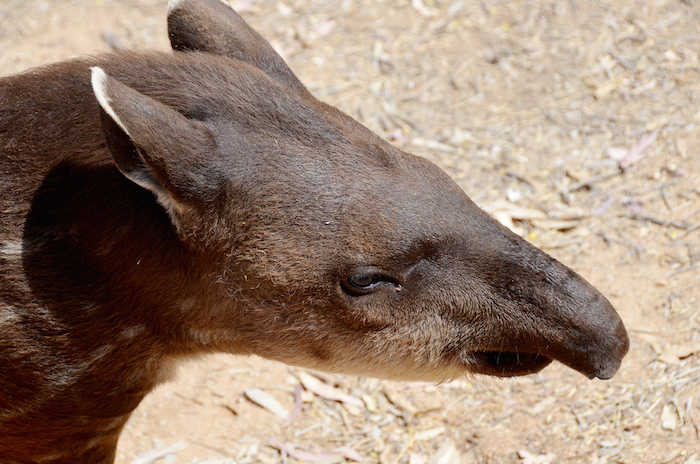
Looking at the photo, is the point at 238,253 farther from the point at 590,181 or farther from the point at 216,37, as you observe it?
the point at 590,181

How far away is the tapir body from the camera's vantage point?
3.60 metres

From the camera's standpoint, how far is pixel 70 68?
3.84 metres

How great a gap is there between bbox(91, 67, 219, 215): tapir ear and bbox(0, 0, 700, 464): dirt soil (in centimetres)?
204

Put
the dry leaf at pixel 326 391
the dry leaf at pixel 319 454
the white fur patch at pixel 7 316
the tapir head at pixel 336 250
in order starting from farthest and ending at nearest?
the dry leaf at pixel 326 391
the dry leaf at pixel 319 454
the white fur patch at pixel 7 316
the tapir head at pixel 336 250

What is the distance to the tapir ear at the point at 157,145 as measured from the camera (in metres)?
3.11

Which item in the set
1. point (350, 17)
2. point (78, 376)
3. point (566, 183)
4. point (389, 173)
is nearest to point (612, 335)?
point (389, 173)

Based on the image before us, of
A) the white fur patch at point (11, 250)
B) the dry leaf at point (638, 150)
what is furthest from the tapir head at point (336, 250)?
the dry leaf at point (638, 150)

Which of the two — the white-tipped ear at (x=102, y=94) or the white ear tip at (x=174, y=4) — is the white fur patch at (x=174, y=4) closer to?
the white ear tip at (x=174, y=4)

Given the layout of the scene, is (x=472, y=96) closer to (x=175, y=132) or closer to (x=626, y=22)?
(x=626, y=22)

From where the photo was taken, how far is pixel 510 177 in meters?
7.45

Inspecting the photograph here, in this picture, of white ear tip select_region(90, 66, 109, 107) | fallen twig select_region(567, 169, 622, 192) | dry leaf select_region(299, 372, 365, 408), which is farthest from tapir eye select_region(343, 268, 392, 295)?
fallen twig select_region(567, 169, 622, 192)

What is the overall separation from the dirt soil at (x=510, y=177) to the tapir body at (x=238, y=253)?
93 centimetres

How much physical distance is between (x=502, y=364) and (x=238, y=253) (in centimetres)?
150

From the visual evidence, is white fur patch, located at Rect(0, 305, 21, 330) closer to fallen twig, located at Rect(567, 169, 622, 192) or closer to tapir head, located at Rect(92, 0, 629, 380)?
tapir head, located at Rect(92, 0, 629, 380)
